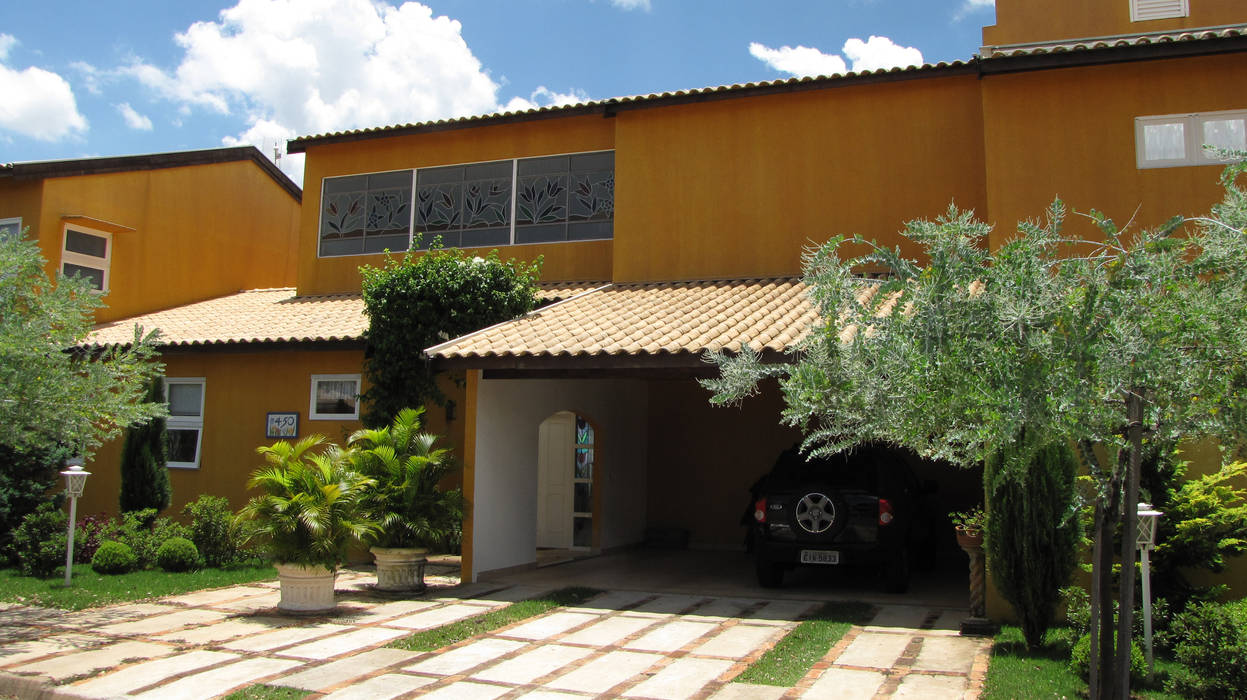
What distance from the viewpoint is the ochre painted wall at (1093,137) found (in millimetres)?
10820

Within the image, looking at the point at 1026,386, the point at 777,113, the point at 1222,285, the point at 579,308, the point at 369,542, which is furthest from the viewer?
the point at 777,113

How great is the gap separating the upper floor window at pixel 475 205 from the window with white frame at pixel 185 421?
3422mm

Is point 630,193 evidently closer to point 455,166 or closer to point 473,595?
point 455,166

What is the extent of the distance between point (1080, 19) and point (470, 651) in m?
14.2

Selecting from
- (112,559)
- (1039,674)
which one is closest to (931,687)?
(1039,674)

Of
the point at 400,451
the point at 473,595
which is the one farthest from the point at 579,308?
the point at 473,595

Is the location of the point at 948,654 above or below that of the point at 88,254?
below

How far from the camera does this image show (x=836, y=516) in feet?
33.2

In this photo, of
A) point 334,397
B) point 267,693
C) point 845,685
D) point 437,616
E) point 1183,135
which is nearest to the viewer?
point 267,693

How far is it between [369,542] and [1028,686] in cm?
656

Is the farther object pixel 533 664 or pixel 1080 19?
pixel 1080 19

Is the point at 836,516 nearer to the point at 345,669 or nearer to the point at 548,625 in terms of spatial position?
the point at 548,625

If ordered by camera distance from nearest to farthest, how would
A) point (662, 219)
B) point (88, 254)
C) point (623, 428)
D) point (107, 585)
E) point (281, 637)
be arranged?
point (281, 637) → point (107, 585) → point (662, 219) → point (623, 428) → point (88, 254)

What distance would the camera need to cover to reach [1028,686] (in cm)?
631
